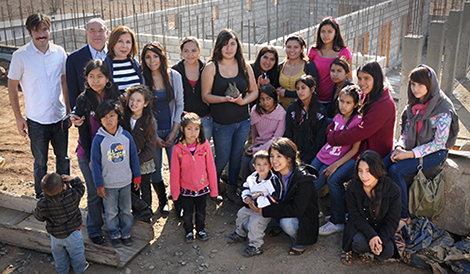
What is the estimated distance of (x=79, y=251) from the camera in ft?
12.3

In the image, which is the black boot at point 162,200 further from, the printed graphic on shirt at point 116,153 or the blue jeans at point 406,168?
the blue jeans at point 406,168

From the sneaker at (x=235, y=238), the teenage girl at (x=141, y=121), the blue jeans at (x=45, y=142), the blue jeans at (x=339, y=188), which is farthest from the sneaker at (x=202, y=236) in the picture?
the blue jeans at (x=45, y=142)

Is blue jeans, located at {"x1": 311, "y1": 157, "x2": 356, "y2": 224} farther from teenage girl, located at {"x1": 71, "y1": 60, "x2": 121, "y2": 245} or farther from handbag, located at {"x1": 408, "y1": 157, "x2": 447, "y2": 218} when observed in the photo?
teenage girl, located at {"x1": 71, "y1": 60, "x2": 121, "y2": 245}

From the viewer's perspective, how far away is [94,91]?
3904 mm

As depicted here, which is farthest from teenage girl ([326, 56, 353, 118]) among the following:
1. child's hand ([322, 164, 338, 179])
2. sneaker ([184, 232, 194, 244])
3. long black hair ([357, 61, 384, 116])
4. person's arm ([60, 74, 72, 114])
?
person's arm ([60, 74, 72, 114])

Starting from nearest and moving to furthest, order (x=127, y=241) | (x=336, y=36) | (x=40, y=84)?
(x=127, y=241) < (x=40, y=84) < (x=336, y=36)

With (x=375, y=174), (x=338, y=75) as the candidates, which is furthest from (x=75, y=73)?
(x=375, y=174)

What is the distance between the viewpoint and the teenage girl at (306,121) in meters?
4.29

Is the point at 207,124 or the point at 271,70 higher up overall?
the point at 271,70

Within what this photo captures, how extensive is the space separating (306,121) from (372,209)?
114 cm

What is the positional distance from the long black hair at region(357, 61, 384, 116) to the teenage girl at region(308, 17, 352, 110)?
741mm

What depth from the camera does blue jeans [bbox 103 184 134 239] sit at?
13.0 ft

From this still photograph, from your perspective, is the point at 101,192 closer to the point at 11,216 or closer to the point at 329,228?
the point at 11,216

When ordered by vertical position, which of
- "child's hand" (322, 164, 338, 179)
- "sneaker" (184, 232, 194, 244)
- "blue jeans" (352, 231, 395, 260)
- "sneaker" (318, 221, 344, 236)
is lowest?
"sneaker" (184, 232, 194, 244)
